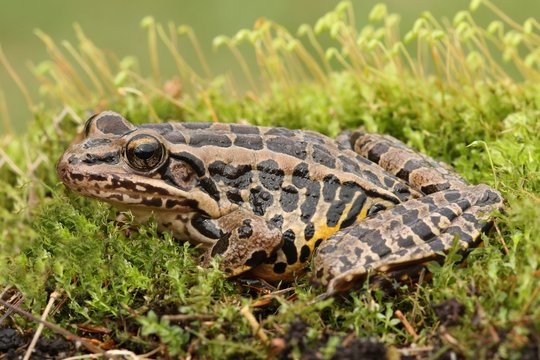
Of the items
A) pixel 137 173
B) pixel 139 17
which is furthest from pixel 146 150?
pixel 139 17

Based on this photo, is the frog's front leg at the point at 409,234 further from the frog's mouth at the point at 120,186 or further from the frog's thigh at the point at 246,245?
the frog's mouth at the point at 120,186

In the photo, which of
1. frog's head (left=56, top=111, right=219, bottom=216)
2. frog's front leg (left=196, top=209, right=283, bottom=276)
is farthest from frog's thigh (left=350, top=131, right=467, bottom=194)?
frog's head (left=56, top=111, right=219, bottom=216)

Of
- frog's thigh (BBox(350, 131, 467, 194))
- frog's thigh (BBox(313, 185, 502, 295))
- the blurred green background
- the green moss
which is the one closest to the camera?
the green moss

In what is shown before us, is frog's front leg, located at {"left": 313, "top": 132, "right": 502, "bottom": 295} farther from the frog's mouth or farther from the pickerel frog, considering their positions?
the frog's mouth

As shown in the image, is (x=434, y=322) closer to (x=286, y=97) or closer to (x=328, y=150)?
(x=328, y=150)

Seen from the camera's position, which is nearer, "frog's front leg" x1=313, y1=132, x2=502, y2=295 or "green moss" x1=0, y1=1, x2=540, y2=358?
"green moss" x1=0, y1=1, x2=540, y2=358

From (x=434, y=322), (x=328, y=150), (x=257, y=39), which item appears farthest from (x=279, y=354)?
(x=257, y=39)

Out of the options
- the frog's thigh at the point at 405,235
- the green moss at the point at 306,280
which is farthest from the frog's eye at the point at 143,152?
the frog's thigh at the point at 405,235
